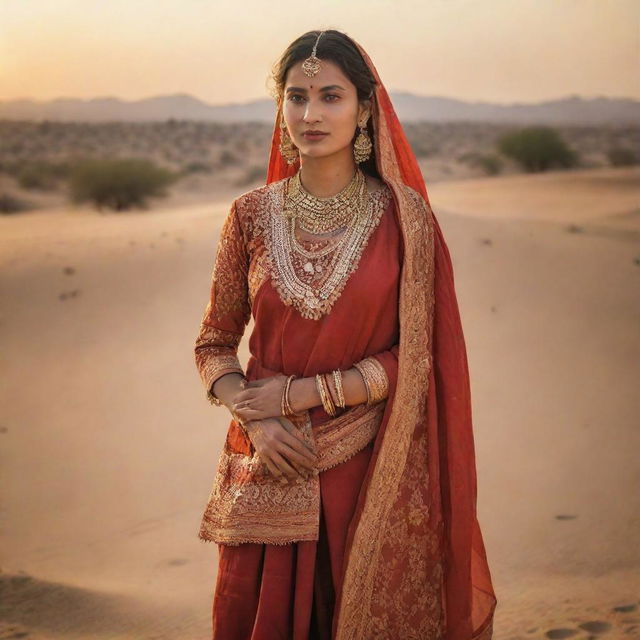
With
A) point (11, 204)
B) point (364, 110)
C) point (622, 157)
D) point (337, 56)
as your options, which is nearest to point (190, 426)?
point (364, 110)

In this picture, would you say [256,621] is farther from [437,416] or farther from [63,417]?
[63,417]

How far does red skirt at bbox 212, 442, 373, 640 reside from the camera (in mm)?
2557

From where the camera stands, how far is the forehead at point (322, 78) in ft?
8.19

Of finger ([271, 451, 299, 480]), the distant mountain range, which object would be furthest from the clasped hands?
the distant mountain range

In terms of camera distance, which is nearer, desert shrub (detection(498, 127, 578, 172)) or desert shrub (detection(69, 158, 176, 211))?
desert shrub (detection(69, 158, 176, 211))

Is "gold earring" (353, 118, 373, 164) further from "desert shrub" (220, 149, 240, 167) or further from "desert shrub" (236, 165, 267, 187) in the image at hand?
"desert shrub" (220, 149, 240, 167)

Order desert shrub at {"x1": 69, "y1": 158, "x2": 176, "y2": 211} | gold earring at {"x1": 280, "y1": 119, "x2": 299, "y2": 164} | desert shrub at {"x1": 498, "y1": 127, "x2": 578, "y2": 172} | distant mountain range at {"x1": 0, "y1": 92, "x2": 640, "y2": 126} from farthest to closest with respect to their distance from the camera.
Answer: distant mountain range at {"x1": 0, "y1": 92, "x2": 640, "y2": 126}
desert shrub at {"x1": 498, "y1": 127, "x2": 578, "y2": 172}
desert shrub at {"x1": 69, "y1": 158, "x2": 176, "y2": 211}
gold earring at {"x1": 280, "y1": 119, "x2": 299, "y2": 164}

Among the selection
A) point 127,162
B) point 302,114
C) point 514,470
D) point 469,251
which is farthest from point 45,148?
point 302,114

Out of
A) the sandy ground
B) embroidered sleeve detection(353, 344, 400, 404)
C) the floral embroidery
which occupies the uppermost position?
embroidered sleeve detection(353, 344, 400, 404)

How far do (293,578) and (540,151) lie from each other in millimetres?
25433

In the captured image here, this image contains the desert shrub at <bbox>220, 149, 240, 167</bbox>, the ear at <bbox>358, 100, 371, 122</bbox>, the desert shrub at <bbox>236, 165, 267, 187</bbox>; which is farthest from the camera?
the desert shrub at <bbox>220, 149, 240, 167</bbox>

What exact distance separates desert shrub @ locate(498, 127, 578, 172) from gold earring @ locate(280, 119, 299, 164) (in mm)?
24992

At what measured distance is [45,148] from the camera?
95.7ft

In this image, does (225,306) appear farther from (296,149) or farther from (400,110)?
(400,110)
